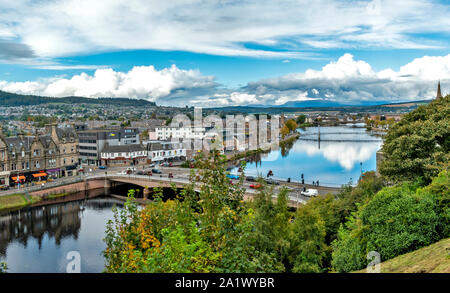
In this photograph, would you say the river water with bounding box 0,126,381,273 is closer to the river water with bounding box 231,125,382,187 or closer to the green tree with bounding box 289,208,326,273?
the river water with bounding box 231,125,382,187

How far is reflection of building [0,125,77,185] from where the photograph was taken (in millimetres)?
37812

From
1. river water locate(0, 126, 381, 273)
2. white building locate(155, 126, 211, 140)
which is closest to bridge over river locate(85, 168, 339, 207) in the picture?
river water locate(0, 126, 381, 273)

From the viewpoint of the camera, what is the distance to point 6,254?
72.0ft

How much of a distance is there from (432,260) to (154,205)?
21.5 ft

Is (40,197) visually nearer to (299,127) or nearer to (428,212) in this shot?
(428,212)

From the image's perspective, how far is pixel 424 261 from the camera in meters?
7.85

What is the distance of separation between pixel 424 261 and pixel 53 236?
24.9m

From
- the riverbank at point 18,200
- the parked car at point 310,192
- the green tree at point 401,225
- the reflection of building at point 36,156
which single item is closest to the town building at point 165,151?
the reflection of building at point 36,156

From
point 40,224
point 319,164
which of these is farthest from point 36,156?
point 319,164

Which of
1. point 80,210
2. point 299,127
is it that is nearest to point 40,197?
point 80,210

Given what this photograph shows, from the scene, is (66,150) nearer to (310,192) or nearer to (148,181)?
(148,181)

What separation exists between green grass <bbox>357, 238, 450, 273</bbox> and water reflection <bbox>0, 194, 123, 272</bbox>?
51.7 ft

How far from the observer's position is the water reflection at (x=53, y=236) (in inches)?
804

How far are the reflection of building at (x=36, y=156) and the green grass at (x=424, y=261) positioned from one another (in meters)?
39.3
